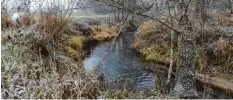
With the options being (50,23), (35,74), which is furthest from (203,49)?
(35,74)

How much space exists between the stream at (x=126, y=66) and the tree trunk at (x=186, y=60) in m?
1.12

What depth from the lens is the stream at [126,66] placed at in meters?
12.1

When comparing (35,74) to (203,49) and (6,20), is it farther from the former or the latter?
(203,49)

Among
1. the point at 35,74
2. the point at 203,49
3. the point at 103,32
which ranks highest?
the point at 35,74

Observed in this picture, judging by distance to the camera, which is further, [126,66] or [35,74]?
[126,66]

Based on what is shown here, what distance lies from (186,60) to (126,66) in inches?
289

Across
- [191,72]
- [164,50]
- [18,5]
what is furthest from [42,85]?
[164,50]

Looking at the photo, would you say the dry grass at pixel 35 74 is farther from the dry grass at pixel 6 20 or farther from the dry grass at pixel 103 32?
the dry grass at pixel 103 32

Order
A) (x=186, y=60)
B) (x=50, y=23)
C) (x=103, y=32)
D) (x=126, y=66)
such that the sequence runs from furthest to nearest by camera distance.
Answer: (x=103, y=32), (x=126, y=66), (x=50, y=23), (x=186, y=60)

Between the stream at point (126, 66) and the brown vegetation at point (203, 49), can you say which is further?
the brown vegetation at point (203, 49)

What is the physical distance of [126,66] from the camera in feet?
53.4

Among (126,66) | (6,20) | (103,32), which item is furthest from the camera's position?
(103,32)

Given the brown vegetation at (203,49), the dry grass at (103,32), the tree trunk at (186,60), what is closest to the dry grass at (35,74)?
the tree trunk at (186,60)

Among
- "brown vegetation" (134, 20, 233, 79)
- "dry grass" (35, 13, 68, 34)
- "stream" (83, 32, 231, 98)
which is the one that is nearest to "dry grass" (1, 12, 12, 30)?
"dry grass" (35, 13, 68, 34)
